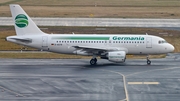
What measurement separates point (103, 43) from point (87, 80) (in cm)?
1102

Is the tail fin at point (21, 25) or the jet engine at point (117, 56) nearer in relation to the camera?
the jet engine at point (117, 56)

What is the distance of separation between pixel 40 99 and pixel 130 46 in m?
20.7

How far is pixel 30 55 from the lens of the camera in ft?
206

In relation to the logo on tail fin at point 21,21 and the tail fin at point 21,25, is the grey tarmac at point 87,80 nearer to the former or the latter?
the tail fin at point 21,25

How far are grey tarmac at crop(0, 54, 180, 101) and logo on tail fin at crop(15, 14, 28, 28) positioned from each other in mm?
4897

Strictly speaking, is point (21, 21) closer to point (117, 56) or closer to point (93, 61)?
point (93, 61)

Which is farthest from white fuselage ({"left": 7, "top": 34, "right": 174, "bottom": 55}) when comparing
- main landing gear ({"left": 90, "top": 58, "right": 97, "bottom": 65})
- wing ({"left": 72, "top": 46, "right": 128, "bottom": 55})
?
main landing gear ({"left": 90, "top": 58, "right": 97, "bottom": 65})

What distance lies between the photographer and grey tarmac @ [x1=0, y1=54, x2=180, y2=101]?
3919cm

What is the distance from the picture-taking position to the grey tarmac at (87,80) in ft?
129

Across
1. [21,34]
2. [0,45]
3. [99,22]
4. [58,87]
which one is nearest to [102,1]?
[99,22]

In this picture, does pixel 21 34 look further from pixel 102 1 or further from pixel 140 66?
pixel 102 1

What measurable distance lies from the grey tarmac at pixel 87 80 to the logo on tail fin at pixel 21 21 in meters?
4.90

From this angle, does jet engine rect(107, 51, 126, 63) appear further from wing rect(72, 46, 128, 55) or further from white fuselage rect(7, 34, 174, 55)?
white fuselage rect(7, 34, 174, 55)

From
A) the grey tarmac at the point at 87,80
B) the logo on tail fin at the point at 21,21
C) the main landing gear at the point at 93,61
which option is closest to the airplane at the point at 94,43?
the main landing gear at the point at 93,61
